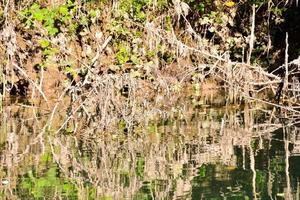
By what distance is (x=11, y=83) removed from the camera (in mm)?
9406

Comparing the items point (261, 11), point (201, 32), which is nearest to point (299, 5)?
point (261, 11)

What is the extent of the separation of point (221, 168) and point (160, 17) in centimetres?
570

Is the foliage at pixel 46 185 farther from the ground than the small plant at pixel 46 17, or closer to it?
closer to it

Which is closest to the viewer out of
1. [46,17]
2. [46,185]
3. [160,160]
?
[46,185]

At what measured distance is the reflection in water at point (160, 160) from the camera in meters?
4.68

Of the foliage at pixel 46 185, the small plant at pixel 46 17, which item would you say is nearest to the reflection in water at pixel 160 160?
the foliage at pixel 46 185

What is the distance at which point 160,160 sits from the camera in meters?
5.54

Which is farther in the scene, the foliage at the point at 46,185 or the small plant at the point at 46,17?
the small plant at the point at 46,17

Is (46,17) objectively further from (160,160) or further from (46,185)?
(46,185)

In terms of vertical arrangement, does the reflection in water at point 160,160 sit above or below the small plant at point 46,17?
below

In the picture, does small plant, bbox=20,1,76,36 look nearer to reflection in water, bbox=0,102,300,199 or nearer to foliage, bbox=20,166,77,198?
reflection in water, bbox=0,102,300,199

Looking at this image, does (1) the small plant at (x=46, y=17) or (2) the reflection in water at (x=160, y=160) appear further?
(1) the small plant at (x=46, y=17)

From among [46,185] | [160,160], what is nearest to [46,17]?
[160,160]

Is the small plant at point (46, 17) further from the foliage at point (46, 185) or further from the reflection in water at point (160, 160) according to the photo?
the foliage at point (46, 185)
